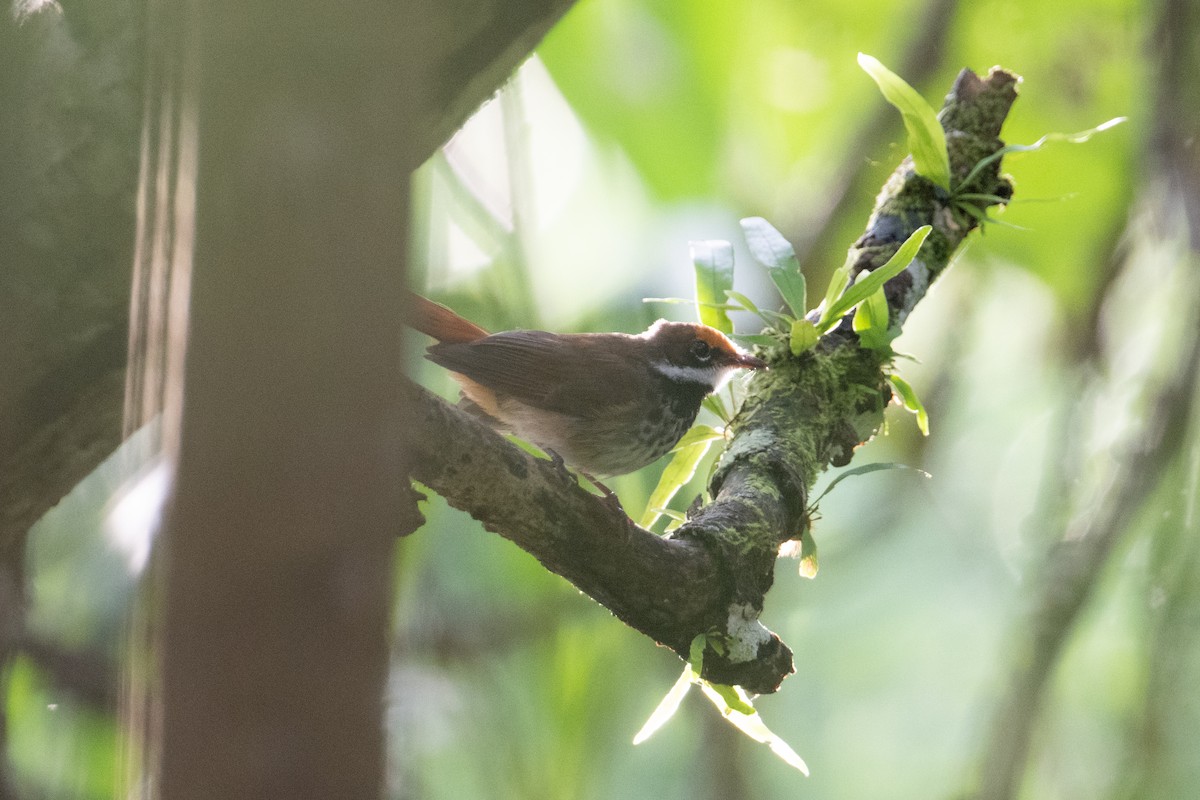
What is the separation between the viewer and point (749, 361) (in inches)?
129

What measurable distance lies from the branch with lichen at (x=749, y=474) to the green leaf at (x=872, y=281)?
0.12 meters

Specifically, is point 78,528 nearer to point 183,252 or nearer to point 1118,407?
point 183,252

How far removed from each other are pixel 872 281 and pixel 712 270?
454 mm

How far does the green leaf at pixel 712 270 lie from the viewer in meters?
2.97

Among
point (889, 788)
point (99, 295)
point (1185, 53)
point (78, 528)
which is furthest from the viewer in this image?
point (889, 788)

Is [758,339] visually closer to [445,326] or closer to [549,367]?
[549,367]

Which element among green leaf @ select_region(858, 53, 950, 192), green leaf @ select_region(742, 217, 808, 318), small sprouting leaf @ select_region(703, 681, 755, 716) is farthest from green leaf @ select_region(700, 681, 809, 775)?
green leaf @ select_region(858, 53, 950, 192)

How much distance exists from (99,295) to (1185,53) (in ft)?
12.8

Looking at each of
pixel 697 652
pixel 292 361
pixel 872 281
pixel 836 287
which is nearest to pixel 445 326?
pixel 836 287

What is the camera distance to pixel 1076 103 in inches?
189

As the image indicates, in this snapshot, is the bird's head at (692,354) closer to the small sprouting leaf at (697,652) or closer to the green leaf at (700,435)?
the green leaf at (700,435)

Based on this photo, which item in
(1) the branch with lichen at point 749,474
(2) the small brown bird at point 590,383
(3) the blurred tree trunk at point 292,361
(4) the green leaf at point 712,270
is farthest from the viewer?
(2) the small brown bird at point 590,383

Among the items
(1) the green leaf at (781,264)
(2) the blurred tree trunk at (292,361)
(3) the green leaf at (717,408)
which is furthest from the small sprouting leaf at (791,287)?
(2) the blurred tree trunk at (292,361)

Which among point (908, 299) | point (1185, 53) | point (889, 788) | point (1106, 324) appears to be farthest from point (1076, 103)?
point (889, 788)
